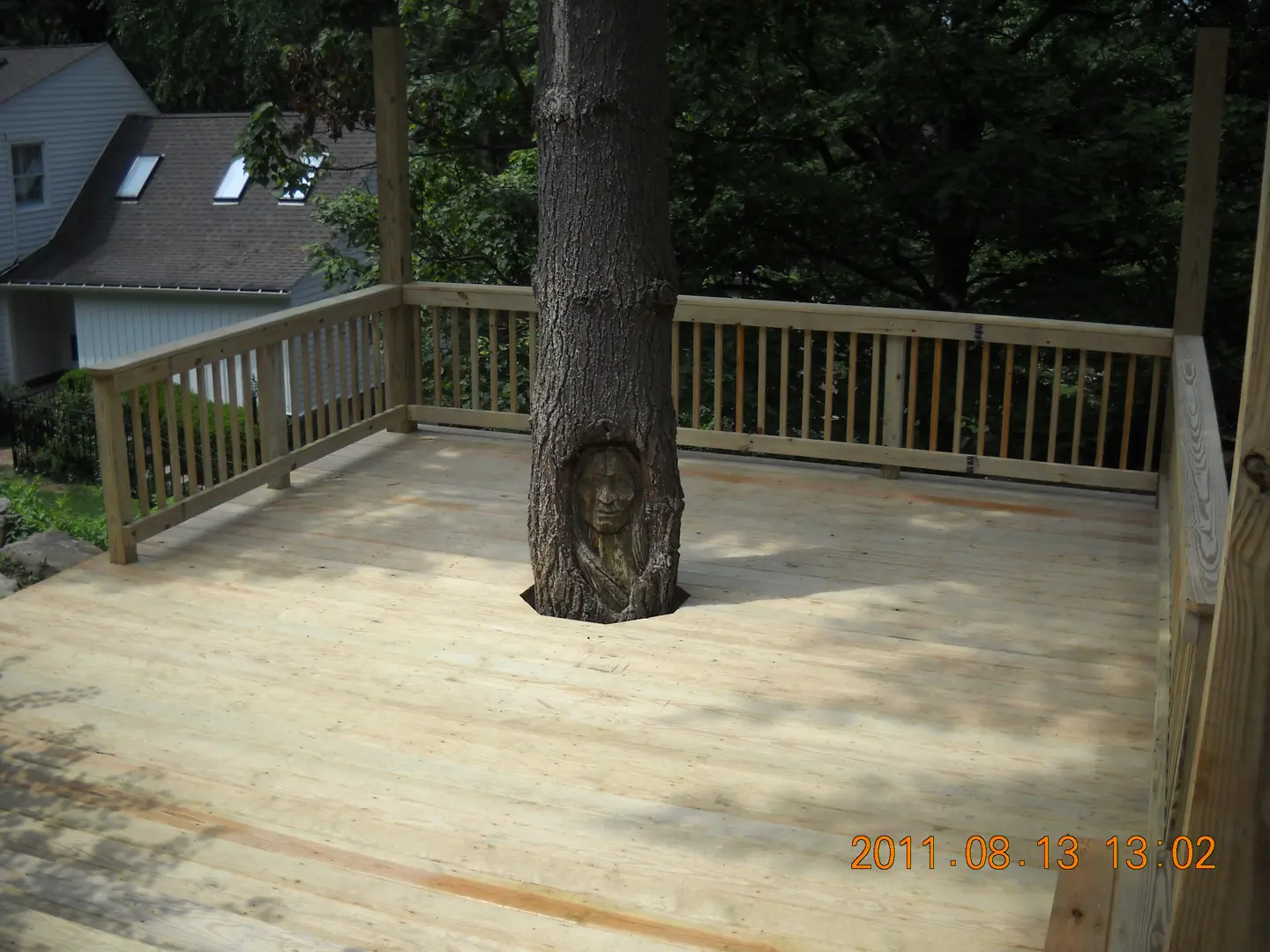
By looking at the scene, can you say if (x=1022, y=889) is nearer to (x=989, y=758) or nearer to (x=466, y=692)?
(x=989, y=758)

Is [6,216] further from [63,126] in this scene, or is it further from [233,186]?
[233,186]

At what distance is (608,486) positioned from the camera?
4.86 metres

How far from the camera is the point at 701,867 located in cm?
323

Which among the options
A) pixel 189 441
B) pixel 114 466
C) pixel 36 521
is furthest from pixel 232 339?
pixel 36 521

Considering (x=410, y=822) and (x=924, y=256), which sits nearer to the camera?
(x=410, y=822)

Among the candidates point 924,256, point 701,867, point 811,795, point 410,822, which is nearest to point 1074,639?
point 811,795

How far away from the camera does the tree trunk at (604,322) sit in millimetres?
4656

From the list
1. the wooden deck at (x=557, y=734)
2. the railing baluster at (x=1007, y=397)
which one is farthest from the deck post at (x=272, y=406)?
the railing baluster at (x=1007, y=397)

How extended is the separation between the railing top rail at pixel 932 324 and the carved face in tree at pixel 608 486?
1.25 metres

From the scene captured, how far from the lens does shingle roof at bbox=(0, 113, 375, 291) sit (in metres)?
18.7

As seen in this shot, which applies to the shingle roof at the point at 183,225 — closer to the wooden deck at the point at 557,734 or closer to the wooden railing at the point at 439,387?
the wooden railing at the point at 439,387

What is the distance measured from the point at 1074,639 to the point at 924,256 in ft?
18.9

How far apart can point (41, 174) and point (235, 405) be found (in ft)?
53.7

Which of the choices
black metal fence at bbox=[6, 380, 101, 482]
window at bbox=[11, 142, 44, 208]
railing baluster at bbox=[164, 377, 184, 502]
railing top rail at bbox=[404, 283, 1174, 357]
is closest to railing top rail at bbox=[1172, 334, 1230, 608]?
railing top rail at bbox=[404, 283, 1174, 357]
